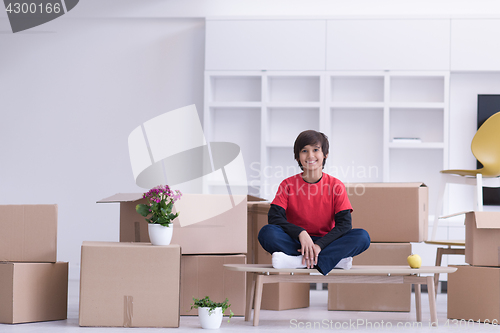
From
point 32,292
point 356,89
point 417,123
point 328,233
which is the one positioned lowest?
point 32,292

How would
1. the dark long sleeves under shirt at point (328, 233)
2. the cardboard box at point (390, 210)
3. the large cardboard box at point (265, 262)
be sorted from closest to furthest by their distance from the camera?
the dark long sleeves under shirt at point (328, 233), the cardboard box at point (390, 210), the large cardboard box at point (265, 262)

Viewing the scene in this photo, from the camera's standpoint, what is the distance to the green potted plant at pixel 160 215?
220 cm

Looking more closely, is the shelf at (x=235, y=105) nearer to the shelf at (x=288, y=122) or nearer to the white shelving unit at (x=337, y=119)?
the white shelving unit at (x=337, y=119)

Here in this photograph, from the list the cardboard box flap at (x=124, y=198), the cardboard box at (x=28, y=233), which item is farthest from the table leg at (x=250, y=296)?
the cardboard box at (x=28, y=233)

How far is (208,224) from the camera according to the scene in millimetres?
2396

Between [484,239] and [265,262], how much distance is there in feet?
3.31

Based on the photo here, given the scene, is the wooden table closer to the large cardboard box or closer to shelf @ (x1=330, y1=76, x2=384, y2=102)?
the large cardboard box

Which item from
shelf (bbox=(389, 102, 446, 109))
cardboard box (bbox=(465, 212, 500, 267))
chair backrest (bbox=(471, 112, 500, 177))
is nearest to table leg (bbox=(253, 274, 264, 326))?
cardboard box (bbox=(465, 212, 500, 267))

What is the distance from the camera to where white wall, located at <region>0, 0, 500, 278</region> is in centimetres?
418

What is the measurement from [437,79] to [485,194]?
0.90 metres

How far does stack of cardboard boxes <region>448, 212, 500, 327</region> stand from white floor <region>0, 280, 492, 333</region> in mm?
74

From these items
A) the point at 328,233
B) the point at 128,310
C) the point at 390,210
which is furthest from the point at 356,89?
the point at 128,310

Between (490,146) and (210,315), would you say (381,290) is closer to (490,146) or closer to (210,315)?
(210,315)

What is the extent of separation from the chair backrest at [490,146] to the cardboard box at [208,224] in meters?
1.57
